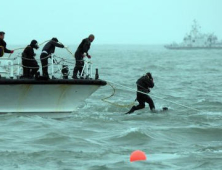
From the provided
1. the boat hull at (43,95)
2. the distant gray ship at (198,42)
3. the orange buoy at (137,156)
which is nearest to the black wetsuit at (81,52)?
the boat hull at (43,95)

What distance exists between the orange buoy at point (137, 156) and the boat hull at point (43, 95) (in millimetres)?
4806

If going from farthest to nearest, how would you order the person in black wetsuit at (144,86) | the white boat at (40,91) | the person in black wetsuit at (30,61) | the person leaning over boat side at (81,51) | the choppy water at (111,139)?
the person in black wetsuit at (144,86) < the person leaning over boat side at (81,51) < the person in black wetsuit at (30,61) < the white boat at (40,91) < the choppy water at (111,139)

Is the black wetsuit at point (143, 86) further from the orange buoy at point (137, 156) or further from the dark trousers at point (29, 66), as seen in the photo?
the orange buoy at point (137, 156)

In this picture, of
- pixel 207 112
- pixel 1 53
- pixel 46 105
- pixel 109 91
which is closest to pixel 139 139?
pixel 46 105

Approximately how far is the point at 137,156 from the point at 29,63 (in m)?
5.64

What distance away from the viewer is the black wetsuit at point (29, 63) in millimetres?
16562

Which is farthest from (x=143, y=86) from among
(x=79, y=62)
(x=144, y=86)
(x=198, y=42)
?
(x=198, y=42)

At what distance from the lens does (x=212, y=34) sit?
175 metres

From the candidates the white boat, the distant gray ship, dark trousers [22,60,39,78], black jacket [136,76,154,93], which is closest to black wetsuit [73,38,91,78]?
the white boat

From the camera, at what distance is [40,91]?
650 inches

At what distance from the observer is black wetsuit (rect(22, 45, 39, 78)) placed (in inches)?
652

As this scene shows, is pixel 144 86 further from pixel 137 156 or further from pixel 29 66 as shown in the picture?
pixel 137 156

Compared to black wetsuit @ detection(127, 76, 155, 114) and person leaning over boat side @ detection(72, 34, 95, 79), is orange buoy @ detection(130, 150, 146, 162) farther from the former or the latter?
black wetsuit @ detection(127, 76, 155, 114)

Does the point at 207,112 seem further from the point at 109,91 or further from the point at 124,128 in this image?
the point at 109,91
